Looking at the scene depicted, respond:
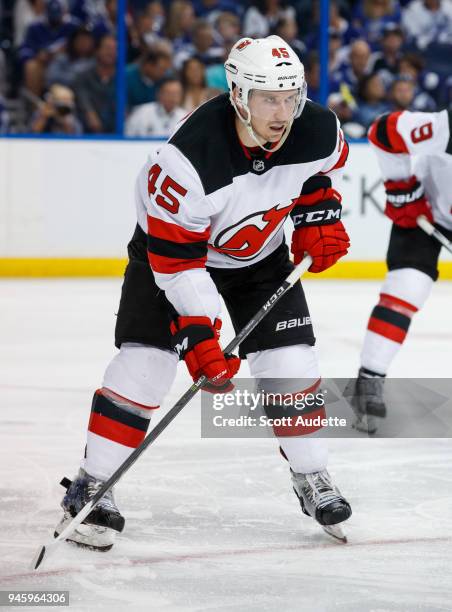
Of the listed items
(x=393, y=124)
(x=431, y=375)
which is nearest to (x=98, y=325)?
(x=431, y=375)

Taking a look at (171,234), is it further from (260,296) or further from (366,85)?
(366,85)

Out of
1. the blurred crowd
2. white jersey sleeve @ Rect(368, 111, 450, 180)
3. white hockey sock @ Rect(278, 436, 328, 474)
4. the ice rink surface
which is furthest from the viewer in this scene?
the blurred crowd

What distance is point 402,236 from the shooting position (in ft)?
11.0

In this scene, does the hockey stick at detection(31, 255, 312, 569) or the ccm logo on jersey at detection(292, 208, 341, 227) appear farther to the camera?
the ccm logo on jersey at detection(292, 208, 341, 227)

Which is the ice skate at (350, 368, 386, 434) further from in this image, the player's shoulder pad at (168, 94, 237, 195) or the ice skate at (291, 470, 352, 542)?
the player's shoulder pad at (168, 94, 237, 195)

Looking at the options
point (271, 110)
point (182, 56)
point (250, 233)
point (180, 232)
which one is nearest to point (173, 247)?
point (180, 232)

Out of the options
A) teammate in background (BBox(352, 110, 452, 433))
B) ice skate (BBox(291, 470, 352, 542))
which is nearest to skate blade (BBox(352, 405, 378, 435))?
teammate in background (BBox(352, 110, 452, 433))

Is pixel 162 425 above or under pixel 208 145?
under

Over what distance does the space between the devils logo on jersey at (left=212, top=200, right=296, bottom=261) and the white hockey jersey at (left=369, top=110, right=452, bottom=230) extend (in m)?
1.00

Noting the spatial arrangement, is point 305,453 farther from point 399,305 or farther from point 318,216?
point 399,305

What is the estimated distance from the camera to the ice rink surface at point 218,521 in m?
1.98

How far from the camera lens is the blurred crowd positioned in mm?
6883

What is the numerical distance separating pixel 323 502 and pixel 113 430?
0.43m

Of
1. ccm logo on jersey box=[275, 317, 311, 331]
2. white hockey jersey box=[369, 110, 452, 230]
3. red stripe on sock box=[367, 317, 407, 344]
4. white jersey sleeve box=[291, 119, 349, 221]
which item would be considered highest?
white jersey sleeve box=[291, 119, 349, 221]
